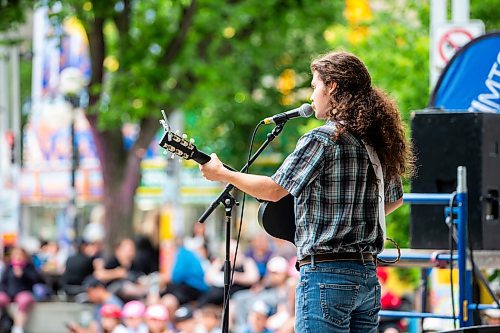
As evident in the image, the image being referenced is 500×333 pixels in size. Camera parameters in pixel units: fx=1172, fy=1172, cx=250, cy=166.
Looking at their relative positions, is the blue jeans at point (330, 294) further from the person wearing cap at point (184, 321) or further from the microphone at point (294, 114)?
the person wearing cap at point (184, 321)

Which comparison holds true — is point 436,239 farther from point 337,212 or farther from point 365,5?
point 365,5

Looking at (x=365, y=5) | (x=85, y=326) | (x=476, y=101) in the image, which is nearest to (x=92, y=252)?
(x=85, y=326)

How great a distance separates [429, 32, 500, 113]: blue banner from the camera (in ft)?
27.5

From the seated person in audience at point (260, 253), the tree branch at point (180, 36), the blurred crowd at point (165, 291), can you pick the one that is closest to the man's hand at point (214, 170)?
the blurred crowd at point (165, 291)

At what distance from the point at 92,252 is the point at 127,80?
4020 mm

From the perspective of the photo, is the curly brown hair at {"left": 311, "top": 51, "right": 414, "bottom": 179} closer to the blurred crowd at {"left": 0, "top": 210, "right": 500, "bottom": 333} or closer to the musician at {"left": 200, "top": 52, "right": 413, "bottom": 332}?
the musician at {"left": 200, "top": 52, "right": 413, "bottom": 332}

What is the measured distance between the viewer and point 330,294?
16.3 feet

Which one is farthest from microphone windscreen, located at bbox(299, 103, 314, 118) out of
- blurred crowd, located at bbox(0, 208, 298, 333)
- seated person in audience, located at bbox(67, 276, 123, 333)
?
seated person in audience, located at bbox(67, 276, 123, 333)

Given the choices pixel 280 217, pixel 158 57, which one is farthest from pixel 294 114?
pixel 158 57

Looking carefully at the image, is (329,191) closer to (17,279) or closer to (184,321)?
(184,321)

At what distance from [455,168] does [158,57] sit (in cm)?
1338

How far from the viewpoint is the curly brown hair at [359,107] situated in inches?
198

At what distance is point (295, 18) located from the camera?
20953 mm

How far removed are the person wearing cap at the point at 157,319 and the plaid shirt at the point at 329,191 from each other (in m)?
7.10
